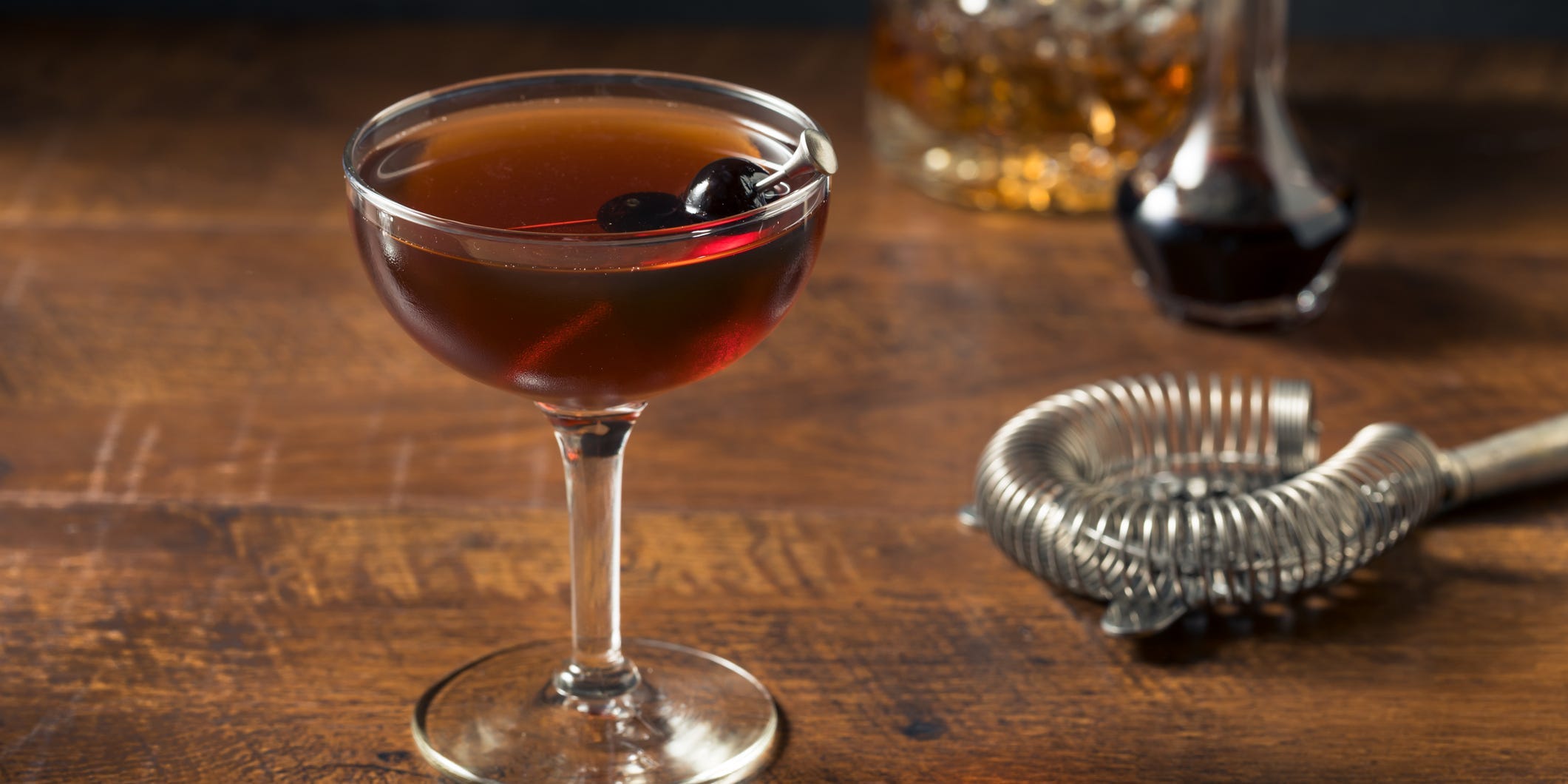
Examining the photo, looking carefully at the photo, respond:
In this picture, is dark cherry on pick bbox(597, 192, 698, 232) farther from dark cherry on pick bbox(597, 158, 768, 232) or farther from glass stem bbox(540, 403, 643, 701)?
glass stem bbox(540, 403, 643, 701)

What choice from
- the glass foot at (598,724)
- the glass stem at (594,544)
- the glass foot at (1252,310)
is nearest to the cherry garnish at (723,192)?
the glass stem at (594,544)

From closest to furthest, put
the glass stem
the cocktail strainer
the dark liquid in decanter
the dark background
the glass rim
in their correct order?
the glass rim → the glass stem → the cocktail strainer → the dark liquid in decanter → the dark background

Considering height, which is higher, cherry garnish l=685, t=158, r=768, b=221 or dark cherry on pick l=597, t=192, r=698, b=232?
cherry garnish l=685, t=158, r=768, b=221

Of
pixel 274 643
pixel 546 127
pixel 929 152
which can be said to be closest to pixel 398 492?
pixel 274 643

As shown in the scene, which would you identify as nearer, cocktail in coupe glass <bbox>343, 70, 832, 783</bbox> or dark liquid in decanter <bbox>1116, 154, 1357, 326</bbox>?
cocktail in coupe glass <bbox>343, 70, 832, 783</bbox>

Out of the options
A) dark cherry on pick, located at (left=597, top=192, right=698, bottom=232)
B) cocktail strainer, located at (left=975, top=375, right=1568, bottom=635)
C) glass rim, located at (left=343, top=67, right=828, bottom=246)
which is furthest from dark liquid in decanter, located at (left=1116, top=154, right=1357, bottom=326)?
dark cherry on pick, located at (left=597, top=192, right=698, bottom=232)

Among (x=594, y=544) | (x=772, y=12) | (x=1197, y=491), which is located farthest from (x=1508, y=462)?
(x=772, y=12)

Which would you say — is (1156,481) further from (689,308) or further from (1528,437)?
(689,308)

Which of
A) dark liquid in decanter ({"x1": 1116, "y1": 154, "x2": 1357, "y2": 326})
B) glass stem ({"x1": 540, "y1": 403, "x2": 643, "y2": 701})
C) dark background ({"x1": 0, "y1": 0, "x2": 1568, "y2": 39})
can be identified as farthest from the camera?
dark background ({"x1": 0, "y1": 0, "x2": 1568, "y2": 39})
